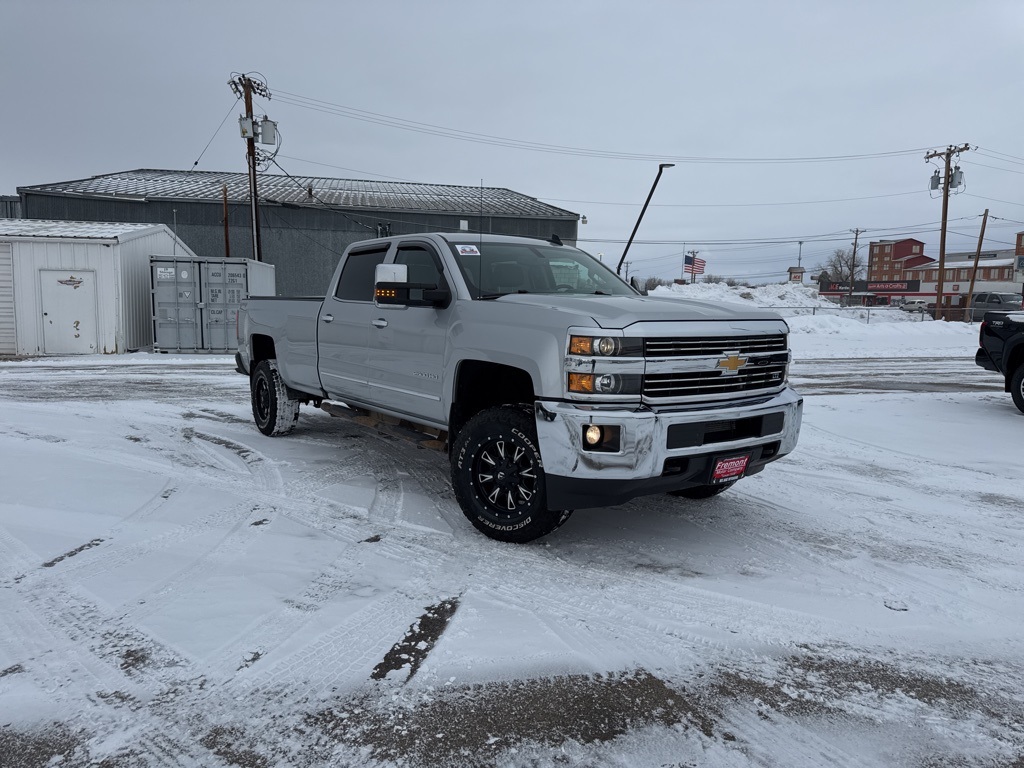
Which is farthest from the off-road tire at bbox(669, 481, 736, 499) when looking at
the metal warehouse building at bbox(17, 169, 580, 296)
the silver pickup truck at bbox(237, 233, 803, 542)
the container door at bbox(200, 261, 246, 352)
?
the metal warehouse building at bbox(17, 169, 580, 296)

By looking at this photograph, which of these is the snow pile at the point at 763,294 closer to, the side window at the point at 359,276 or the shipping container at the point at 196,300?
the shipping container at the point at 196,300

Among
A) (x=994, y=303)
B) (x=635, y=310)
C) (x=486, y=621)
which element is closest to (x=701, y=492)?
(x=635, y=310)

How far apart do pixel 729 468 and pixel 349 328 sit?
3.34m

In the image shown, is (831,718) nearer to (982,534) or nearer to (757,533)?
(757,533)

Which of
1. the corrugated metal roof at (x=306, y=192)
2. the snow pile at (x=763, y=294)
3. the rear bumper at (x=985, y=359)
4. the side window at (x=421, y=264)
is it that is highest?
the corrugated metal roof at (x=306, y=192)

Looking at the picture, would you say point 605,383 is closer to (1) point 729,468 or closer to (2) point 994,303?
(1) point 729,468

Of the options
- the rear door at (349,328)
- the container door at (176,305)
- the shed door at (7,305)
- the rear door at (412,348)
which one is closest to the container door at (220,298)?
the container door at (176,305)

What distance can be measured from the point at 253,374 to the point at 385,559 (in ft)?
14.5

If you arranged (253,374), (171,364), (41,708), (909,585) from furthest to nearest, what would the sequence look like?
(171,364) → (253,374) → (909,585) → (41,708)

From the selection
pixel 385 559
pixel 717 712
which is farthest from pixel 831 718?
pixel 385 559

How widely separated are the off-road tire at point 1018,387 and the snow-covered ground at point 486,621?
3.71m

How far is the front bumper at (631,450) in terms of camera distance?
12.0 feet

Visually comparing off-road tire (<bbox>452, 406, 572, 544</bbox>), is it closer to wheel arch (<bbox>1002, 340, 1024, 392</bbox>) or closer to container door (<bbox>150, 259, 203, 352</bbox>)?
wheel arch (<bbox>1002, 340, 1024, 392</bbox>)

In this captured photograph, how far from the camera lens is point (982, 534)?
15.2 ft
